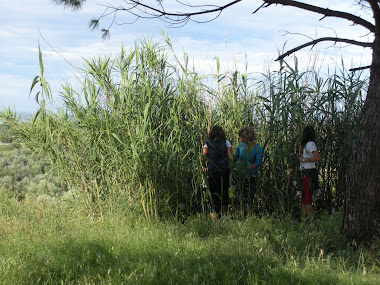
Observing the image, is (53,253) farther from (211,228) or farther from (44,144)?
(44,144)

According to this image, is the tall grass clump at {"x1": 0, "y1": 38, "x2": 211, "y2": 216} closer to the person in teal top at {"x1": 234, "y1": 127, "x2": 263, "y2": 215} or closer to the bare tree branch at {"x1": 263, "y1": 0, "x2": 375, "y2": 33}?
the person in teal top at {"x1": 234, "y1": 127, "x2": 263, "y2": 215}

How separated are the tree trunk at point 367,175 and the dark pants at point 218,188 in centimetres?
159

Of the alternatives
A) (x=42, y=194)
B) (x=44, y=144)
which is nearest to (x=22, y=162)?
(x=42, y=194)

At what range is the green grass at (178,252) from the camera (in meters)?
3.26

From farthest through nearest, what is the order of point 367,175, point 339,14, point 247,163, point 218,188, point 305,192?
point 218,188, point 305,192, point 247,163, point 339,14, point 367,175

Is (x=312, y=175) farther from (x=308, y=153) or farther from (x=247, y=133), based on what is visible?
(x=247, y=133)

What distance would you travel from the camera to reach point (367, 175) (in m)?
4.43

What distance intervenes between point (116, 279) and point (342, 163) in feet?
12.4

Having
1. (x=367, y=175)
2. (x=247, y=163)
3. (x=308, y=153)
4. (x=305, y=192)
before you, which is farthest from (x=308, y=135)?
(x=367, y=175)

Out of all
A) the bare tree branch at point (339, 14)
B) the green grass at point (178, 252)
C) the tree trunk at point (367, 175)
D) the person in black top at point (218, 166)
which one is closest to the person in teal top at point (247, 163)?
the person in black top at point (218, 166)

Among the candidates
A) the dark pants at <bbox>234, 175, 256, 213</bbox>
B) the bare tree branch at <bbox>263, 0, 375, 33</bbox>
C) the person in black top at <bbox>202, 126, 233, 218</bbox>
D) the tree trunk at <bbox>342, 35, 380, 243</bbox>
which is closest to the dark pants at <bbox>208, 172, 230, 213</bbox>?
the person in black top at <bbox>202, 126, 233, 218</bbox>

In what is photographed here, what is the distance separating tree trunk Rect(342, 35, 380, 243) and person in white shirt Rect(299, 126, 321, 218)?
77cm

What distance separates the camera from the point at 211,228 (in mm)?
4629

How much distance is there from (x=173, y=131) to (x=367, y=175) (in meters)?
2.47
